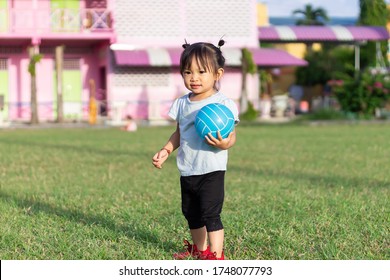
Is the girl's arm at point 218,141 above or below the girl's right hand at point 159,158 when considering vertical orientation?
above

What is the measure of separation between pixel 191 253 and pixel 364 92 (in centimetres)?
2348

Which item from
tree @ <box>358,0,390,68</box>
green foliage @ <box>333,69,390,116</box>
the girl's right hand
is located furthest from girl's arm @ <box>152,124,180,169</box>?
green foliage @ <box>333,69,390,116</box>

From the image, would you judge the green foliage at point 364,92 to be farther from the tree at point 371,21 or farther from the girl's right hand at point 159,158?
the girl's right hand at point 159,158

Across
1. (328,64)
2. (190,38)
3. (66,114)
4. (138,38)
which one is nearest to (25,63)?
(66,114)

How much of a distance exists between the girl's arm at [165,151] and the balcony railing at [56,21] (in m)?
25.2

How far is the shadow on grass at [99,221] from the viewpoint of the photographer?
19.3 feet

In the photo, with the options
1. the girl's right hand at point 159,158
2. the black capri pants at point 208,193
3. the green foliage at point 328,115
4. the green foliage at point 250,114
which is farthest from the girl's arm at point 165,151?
the green foliage at point 328,115

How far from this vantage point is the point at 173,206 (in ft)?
25.8

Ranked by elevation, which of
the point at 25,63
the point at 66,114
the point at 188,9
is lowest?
the point at 66,114

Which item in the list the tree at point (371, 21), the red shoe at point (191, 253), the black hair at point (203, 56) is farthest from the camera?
the tree at point (371, 21)

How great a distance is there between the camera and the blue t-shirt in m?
5.07

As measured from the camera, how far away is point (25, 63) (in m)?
32.2

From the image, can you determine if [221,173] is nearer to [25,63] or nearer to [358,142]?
[358,142]
